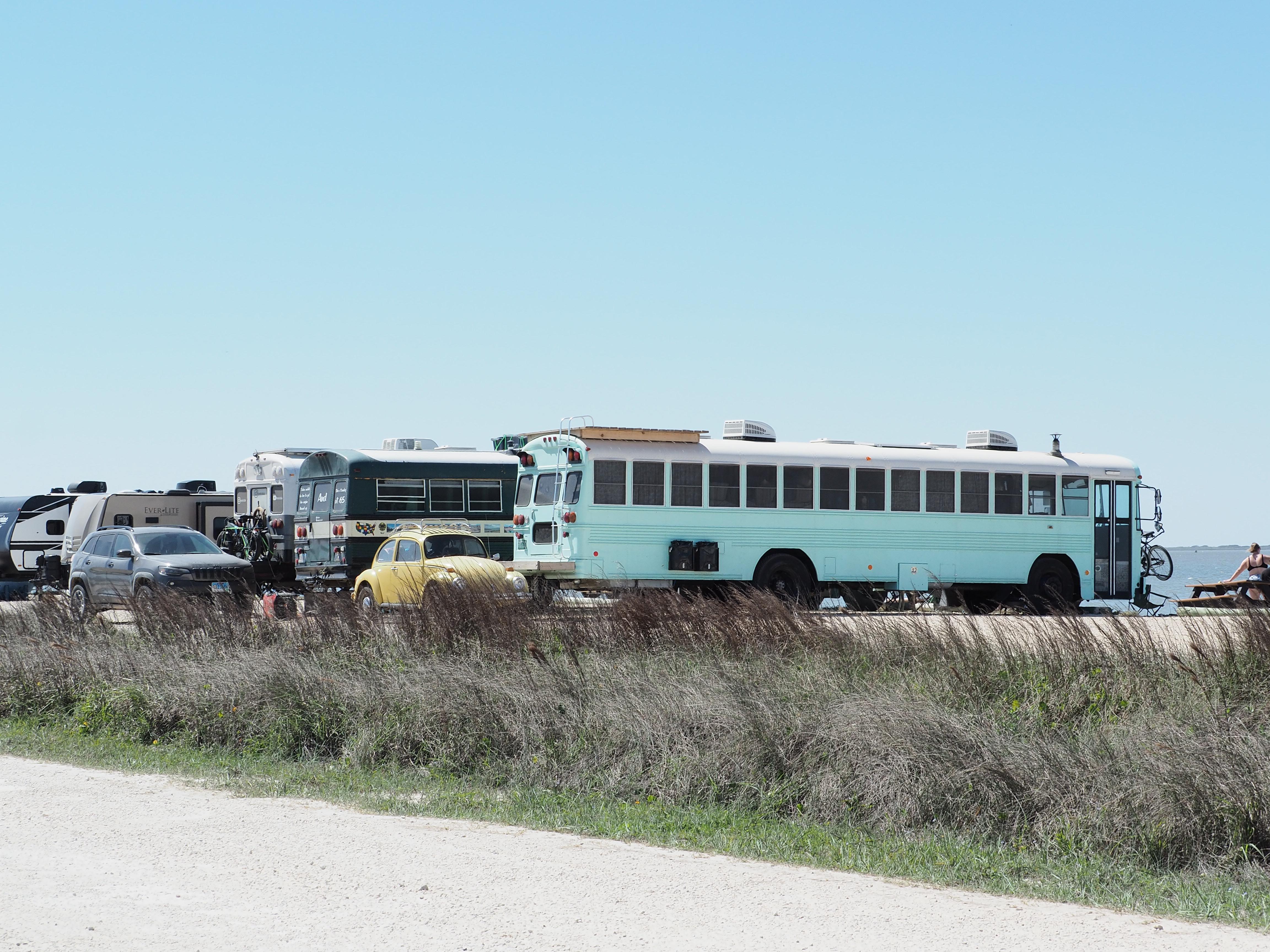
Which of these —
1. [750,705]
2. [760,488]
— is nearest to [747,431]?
[760,488]

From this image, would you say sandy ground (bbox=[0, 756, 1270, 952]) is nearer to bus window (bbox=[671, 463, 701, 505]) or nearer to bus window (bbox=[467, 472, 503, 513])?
bus window (bbox=[671, 463, 701, 505])

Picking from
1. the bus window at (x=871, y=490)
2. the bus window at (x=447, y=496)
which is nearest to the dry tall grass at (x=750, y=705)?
the bus window at (x=871, y=490)

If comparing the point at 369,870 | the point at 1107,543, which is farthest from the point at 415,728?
the point at 1107,543

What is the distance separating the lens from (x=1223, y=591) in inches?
977

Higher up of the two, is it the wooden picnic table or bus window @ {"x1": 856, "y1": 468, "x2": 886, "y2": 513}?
bus window @ {"x1": 856, "y1": 468, "x2": 886, "y2": 513}

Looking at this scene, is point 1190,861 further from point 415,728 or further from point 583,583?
point 583,583

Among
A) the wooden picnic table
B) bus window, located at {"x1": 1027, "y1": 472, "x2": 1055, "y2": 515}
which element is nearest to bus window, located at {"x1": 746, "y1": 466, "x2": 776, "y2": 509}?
bus window, located at {"x1": 1027, "y1": 472, "x2": 1055, "y2": 515}

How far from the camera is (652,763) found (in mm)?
9078

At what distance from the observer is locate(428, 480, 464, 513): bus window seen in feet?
83.5

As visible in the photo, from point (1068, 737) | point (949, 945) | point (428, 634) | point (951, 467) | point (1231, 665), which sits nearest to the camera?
point (949, 945)

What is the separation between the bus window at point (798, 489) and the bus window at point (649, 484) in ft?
7.13

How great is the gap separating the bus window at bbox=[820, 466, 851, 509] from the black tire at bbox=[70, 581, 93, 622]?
37.3 ft

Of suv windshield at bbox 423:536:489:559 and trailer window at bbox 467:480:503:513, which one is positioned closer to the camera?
suv windshield at bbox 423:536:489:559

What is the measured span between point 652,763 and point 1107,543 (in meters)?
17.6
